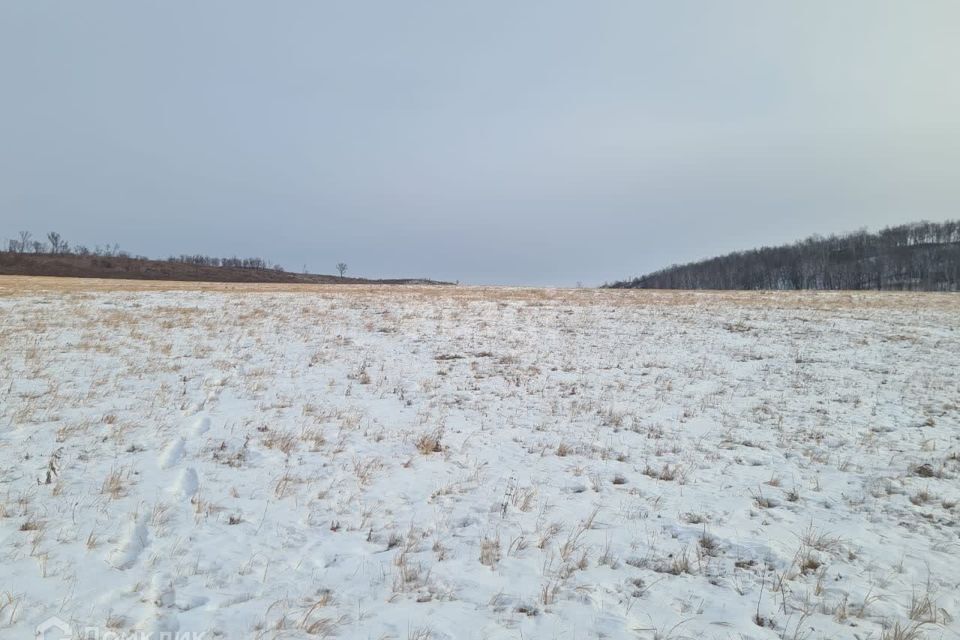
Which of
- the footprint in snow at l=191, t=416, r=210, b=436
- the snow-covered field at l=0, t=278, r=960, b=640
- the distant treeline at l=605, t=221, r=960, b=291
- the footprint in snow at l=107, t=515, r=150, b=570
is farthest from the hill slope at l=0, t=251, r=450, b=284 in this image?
the distant treeline at l=605, t=221, r=960, b=291

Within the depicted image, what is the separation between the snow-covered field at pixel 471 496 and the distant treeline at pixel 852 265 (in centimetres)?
15030

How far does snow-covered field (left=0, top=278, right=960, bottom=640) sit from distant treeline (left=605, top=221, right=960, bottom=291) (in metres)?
150

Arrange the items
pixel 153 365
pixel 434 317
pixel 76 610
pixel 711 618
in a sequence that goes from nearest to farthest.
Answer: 1. pixel 76 610
2. pixel 711 618
3. pixel 153 365
4. pixel 434 317

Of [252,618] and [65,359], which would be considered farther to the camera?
[65,359]

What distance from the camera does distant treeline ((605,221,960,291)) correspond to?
4941 inches

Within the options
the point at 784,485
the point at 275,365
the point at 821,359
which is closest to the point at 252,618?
the point at 784,485

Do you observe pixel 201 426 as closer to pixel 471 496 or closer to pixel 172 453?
pixel 172 453

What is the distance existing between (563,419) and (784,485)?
3.58 meters

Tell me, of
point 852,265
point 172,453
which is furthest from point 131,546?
point 852,265

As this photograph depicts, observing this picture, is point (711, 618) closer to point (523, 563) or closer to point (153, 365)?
point (523, 563)

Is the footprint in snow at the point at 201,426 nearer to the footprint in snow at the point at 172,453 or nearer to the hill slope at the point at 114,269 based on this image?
the footprint in snow at the point at 172,453

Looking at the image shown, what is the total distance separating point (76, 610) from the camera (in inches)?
135

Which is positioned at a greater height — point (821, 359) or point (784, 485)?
point (821, 359)

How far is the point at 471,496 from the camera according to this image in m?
5.62
